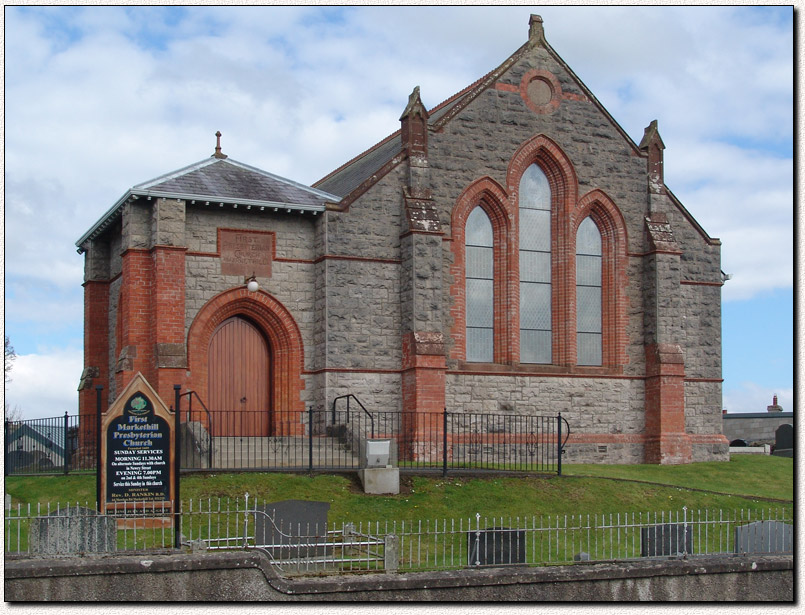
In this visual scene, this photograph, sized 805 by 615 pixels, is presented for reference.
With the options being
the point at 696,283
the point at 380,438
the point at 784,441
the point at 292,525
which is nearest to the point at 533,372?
the point at 380,438

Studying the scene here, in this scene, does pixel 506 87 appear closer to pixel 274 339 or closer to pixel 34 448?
pixel 274 339

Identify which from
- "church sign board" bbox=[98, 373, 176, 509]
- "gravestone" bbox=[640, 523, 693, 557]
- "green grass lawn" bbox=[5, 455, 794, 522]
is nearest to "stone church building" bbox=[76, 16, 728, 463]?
"green grass lawn" bbox=[5, 455, 794, 522]

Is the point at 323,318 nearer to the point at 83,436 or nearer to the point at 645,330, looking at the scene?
the point at 83,436

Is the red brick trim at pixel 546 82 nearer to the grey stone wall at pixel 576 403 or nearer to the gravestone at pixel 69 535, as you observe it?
the grey stone wall at pixel 576 403

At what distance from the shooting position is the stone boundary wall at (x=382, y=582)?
14.0m

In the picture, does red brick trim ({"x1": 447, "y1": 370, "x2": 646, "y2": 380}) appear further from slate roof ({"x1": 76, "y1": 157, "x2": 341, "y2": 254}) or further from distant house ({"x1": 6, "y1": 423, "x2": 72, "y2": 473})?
distant house ({"x1": 6, "y1": 423, "x2": 72, "y2": 473})

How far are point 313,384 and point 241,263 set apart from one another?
130 inches

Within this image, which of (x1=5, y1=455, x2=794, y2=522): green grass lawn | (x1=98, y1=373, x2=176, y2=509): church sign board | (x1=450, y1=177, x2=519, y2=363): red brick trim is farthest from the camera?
(x1=450, y1=177, x2=519, y2=363): red brick trim

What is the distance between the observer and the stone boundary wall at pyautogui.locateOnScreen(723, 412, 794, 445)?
136ft

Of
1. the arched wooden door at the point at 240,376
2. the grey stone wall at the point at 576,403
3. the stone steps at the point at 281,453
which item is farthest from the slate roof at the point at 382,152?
the stone steps at the point at 281,453

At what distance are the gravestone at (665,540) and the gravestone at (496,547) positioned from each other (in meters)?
1.93

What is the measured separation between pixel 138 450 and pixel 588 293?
15926 mm

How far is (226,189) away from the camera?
2775cm

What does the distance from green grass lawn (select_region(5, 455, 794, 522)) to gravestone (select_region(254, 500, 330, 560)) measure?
3.33 m
